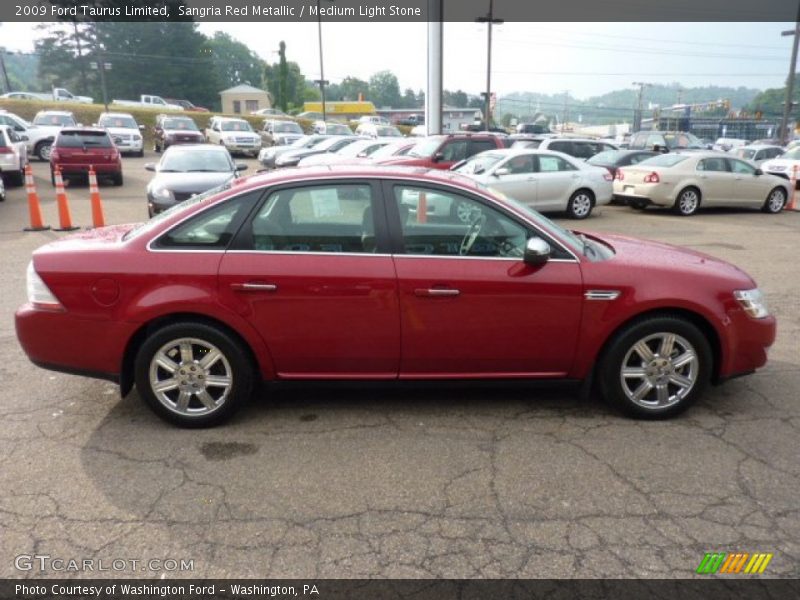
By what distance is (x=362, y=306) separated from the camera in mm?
3770

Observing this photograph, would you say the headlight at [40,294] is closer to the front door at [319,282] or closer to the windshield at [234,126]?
the front door at [319,282]

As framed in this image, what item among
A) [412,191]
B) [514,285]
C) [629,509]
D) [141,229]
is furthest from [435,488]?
[141,229]

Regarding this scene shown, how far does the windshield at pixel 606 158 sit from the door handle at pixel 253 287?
14.9 metres

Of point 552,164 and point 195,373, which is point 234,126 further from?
point 195,373

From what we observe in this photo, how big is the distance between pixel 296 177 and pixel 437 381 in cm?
161

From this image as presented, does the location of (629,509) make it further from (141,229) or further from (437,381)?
(141,229)

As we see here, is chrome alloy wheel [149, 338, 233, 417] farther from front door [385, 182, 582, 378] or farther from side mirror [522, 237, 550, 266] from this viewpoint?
side mirror [522, 237, 550, 266]

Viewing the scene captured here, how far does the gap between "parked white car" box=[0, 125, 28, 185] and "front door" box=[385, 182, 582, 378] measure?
16409 mm

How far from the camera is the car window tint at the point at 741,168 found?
14977 mm

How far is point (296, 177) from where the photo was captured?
3.99 metres

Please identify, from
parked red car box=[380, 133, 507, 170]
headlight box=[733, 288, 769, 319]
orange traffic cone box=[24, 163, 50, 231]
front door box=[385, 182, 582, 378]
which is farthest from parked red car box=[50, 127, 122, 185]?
headlight box=[733, 288, 769, 319]

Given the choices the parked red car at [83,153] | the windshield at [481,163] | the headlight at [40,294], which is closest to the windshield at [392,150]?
the windshield at [481,163]

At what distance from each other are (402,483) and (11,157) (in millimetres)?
17447

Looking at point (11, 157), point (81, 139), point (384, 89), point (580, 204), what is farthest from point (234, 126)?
point (384, 89)
